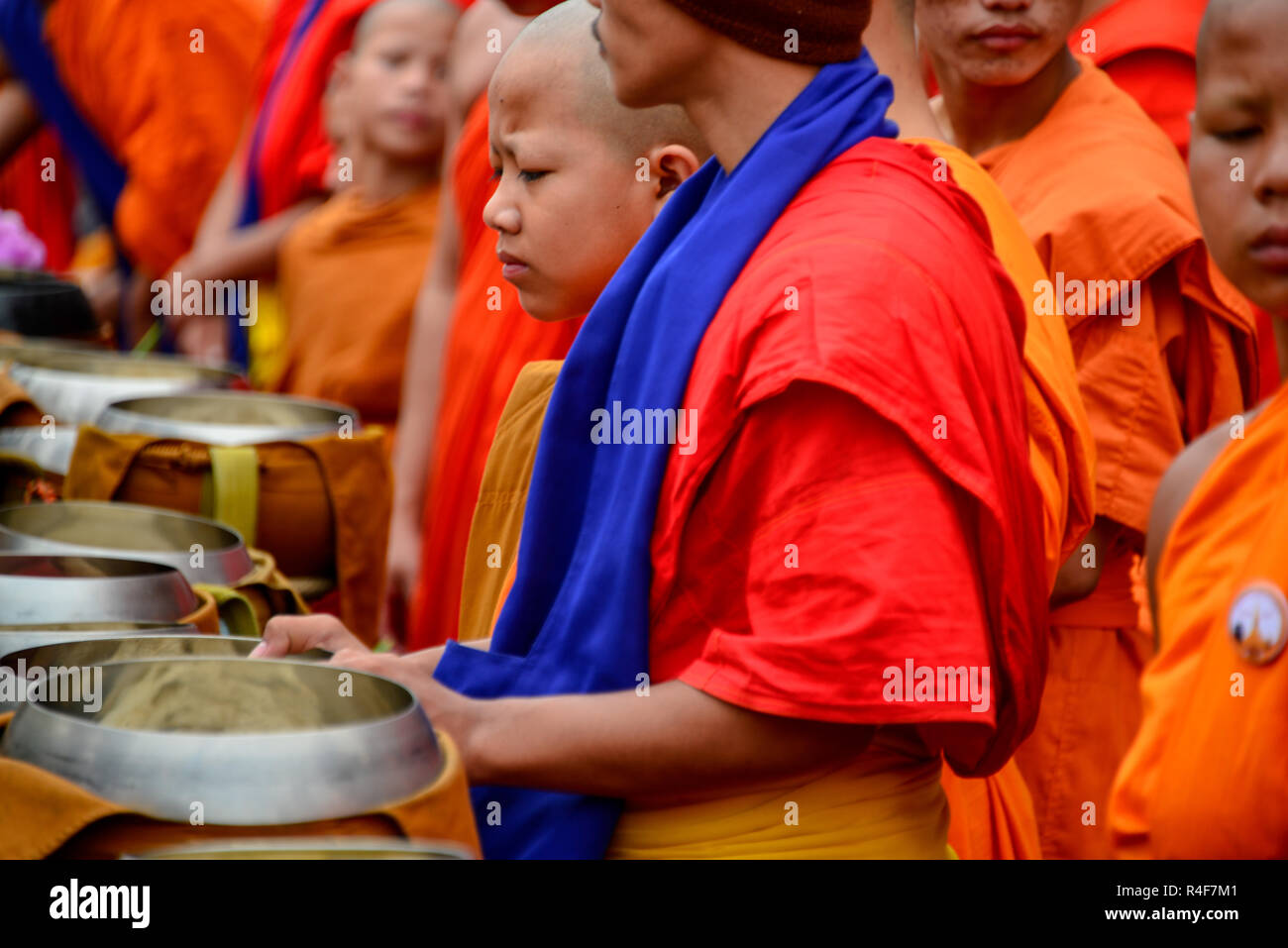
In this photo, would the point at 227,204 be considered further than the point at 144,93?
No

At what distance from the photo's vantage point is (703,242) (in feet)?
6.11

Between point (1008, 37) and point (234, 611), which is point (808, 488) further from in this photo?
point (1008, 37)

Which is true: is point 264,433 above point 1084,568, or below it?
above

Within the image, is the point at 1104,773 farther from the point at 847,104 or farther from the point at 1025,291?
the point at 847,104

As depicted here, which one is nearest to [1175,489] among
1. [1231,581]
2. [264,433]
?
[1231,581]

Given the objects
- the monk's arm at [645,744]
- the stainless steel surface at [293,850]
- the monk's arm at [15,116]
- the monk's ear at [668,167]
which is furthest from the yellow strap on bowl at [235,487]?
the monk's arm at [15,116]

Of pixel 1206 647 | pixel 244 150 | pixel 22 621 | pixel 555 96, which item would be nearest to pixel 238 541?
pixel 22 621

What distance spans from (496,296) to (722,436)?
6.65 ft

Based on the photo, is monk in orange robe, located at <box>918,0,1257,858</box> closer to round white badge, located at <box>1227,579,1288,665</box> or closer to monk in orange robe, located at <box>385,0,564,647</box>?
monk in orange robe, located at <box>385,0,564,647</box>

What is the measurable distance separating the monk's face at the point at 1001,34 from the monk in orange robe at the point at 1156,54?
0.28m

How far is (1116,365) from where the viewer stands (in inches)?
116

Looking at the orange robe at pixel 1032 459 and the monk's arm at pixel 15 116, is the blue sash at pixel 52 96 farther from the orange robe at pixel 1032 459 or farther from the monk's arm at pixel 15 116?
the orange robe at pixel 1032 459

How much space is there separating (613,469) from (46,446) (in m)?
1.38

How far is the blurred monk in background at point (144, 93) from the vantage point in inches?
244
